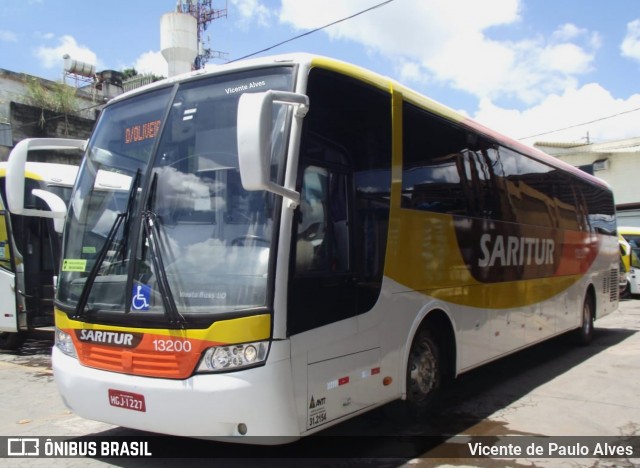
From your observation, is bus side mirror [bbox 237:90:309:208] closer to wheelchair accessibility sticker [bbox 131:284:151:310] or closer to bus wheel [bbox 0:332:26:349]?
wheelchair accessibility sticker [bbox 131:284:151:310]

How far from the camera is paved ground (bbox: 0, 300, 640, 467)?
466 centimetres

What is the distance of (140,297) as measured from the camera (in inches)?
159

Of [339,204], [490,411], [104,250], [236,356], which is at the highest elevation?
[339,204]

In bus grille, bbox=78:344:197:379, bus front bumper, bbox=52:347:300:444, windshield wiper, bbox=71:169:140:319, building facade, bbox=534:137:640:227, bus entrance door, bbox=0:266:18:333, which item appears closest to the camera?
bus front bumper, bbox=52:347:300:444

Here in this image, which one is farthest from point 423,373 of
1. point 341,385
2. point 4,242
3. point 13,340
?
point 13,340

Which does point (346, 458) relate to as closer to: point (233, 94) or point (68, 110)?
point (233, 94)

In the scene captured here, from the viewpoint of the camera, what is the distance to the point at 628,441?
5191 mm

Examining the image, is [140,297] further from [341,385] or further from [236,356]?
[341,385]

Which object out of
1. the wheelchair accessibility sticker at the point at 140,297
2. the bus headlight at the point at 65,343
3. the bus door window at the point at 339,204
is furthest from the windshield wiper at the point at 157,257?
the bus headlight at the point at 65,343

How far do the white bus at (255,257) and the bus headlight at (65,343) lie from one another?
0.03 meters

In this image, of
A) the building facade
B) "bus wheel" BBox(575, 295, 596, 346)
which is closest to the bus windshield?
"bus wheel" BBox(575, 295, 596, 346)

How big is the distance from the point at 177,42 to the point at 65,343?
3506 cm

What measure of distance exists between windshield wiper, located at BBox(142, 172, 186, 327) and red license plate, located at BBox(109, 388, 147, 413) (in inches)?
24.9

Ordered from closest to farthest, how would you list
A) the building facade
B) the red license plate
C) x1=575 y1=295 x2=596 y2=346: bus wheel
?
the red license plate, x1=575 y1=295 x2=596 y2=346: bus wheel, the building facade
